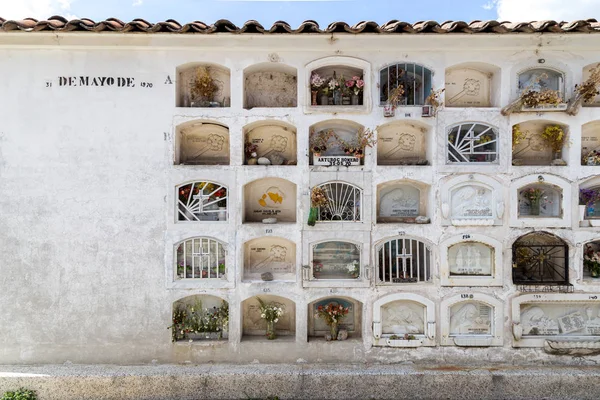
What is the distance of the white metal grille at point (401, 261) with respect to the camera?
201 inches

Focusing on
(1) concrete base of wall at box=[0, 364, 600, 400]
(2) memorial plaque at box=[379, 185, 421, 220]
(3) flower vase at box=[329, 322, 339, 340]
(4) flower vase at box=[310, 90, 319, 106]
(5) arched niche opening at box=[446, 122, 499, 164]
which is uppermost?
(4) flower vase at box=[310, 90, 319, 106]

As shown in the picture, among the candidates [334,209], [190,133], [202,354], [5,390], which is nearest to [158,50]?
[190,133]

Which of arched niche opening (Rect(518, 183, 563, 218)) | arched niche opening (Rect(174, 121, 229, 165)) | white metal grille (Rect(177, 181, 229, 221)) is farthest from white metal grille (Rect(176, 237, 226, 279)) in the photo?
arched niche opening (Rect(518, 183, 563, 218))

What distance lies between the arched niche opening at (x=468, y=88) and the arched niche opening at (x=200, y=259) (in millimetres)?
4366

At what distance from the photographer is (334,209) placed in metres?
5.17

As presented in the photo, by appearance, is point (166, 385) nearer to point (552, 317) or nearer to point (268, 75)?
point (268, 75)

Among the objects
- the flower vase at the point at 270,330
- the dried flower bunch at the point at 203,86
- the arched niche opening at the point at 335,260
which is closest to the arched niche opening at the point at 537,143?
the arched niche opening at the point at 335,260

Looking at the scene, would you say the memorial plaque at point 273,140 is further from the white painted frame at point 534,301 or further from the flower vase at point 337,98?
the white painted frame at point 534,301

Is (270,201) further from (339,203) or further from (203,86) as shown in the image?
(203,86)

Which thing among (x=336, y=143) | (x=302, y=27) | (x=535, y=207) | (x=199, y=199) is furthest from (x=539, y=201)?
(x=199, y=199)

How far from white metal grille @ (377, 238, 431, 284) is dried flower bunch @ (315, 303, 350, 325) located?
0.74 metres

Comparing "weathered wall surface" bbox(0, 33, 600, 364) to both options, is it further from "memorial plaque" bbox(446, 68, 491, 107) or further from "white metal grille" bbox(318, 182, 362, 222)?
"memorial plaque" bbox(446, 68, 491, 107)

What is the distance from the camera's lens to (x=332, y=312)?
512 cm

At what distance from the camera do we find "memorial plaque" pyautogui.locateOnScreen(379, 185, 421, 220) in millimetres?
5430
